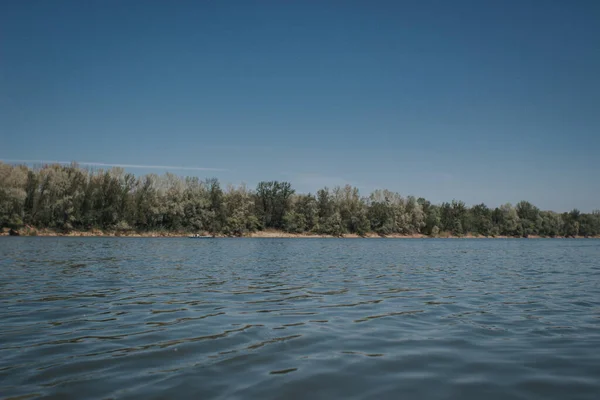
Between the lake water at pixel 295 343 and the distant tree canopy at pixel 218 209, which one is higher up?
the distant tree canopy at pixel 218 209

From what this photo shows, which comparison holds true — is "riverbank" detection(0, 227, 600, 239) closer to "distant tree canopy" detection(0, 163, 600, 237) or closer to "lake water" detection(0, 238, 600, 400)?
"distant tree canopy" detection(0, 163, 600, 237)

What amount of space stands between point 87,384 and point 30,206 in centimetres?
10569

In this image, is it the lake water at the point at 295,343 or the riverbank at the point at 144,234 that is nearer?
the lake water at the point at 295,343

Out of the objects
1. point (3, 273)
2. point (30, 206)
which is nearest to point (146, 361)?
point (3, 273)

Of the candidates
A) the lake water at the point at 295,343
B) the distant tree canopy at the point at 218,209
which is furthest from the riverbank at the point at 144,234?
the lake water at the point at 295,343

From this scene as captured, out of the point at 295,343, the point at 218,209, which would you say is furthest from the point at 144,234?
the point at 295,343

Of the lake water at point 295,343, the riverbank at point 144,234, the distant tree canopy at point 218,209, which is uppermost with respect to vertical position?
the distant tree canopy at point 218,209

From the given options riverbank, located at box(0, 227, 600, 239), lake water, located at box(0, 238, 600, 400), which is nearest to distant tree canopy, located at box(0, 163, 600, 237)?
riverbank, located at box(0, 227, 600, 239)

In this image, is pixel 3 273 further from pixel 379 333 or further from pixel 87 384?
pixel 379 333

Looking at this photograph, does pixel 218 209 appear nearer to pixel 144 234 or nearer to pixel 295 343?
pixel 144 234

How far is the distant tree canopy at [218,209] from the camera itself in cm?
9438

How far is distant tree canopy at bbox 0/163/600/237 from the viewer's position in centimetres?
9438

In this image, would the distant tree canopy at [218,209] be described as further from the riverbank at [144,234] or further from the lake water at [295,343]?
the lake water at [295,343]

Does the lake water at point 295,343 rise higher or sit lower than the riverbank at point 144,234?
lower
